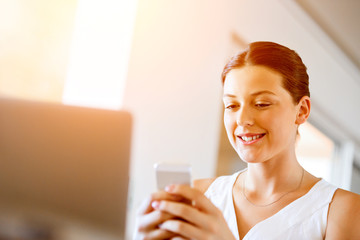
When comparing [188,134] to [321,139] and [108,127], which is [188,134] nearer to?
[108,127]

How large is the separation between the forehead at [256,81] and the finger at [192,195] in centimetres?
55

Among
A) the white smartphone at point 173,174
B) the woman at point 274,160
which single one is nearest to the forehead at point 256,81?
the woman at point 274,160

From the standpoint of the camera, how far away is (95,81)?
5.62 ft

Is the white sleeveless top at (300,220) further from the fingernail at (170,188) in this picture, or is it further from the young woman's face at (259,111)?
the fingernail at (170,188)

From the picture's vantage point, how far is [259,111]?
1075mm

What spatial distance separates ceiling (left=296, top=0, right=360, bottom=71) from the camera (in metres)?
3.03

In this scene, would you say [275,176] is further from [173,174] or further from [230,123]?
[173,174]

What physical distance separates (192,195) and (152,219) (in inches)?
2.8

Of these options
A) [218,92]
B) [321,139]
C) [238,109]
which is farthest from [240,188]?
[321,139]

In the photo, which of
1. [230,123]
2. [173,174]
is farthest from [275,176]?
[173,174]

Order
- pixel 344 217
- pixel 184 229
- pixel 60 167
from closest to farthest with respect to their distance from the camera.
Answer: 1. pixel 60 167
2. pixel 184 229
3. pixel 344 217

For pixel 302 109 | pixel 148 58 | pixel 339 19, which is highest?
pixel 339 19

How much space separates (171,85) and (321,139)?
2455 mm

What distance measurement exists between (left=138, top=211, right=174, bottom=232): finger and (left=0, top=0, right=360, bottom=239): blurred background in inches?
22.9
